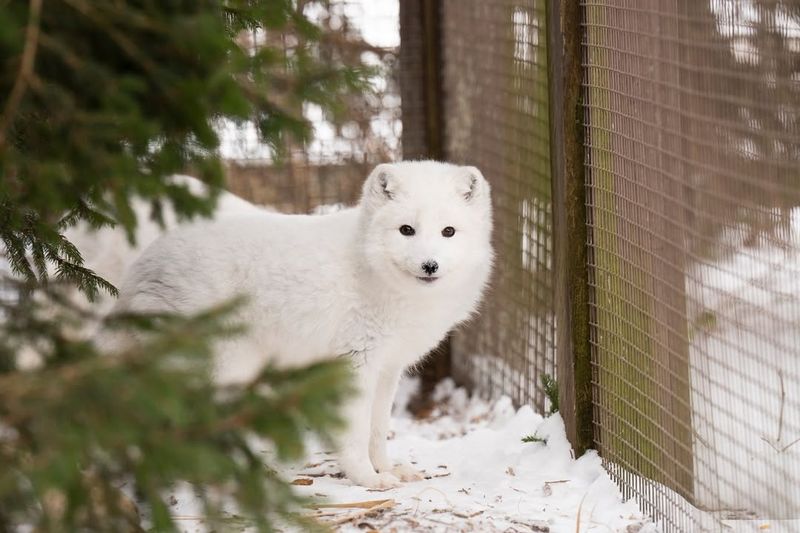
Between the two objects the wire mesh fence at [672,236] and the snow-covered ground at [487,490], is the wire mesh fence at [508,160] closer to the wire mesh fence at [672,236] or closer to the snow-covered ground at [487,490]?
the wire mesh fence at [672,236]

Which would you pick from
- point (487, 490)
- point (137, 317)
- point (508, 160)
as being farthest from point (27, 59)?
point (508, 160)

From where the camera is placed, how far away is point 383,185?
14.1ft

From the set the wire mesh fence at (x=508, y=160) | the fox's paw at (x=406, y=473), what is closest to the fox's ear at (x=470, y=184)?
the wire mesh fence at (x=508, y=160)

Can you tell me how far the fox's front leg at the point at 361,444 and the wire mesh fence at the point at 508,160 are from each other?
1148mm

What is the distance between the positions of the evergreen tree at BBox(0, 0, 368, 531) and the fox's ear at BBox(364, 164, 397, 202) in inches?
65.1

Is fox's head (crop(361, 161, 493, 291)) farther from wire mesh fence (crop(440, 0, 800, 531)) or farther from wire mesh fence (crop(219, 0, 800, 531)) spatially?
wire mesh fence (crop(440, 0, 800, 531))

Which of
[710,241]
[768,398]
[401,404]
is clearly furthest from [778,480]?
[401,404]

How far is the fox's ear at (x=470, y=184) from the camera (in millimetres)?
4316

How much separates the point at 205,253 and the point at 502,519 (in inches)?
63.5

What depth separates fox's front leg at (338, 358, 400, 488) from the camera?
13.5 feet

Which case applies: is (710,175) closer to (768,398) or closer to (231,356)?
(768,398)

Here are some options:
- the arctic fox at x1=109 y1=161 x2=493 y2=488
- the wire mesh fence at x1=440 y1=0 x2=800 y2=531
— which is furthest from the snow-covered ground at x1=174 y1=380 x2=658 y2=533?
the arctic fox at x1=109 y1=161 x2=493 y2=488

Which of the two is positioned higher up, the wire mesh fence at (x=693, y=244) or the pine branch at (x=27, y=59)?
the pine branch at (x=27, y=59)

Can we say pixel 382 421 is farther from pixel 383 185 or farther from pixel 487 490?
pixel 383 185
